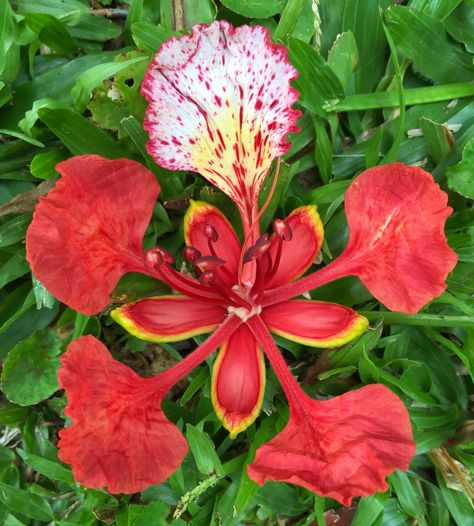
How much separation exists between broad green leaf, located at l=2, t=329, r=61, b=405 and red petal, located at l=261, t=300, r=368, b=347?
51 cm

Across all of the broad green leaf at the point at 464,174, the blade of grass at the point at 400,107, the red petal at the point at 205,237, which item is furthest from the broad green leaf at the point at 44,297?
the broad green leaf at the point at 464,174

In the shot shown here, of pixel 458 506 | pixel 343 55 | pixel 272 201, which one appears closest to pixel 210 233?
pixel 272 201

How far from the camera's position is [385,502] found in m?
1.46

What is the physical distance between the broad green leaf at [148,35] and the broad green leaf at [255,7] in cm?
16

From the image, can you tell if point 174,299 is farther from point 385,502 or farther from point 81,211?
point 385,502

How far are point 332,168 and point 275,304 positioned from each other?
367mm

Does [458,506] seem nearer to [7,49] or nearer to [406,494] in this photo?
[406,494]

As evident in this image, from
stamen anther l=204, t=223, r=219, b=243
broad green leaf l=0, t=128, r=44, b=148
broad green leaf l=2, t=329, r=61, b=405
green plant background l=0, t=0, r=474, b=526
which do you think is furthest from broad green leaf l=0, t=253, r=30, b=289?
stamen anther l=204, t=223, r=219, b=243

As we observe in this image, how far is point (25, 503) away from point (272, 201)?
2.97 ft

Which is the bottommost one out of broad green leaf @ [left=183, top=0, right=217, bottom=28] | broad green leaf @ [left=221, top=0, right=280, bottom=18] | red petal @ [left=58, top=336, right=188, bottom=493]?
red petal @ [left=58, top=336, right=188, bottom=493]

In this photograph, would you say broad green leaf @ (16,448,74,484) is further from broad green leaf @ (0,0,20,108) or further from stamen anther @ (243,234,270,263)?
broad green leaf @ (0,0,20,108)

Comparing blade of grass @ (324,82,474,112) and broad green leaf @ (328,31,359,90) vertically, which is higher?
broad green leaf @ (328,31,359,90)

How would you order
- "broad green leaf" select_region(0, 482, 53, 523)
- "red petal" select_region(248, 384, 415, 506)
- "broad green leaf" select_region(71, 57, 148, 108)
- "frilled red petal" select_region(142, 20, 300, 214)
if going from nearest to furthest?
"red petal" select_region(248, 384, 415, 506), "frilled red petal" select_region(142, 20, 300, 214), "broad green leaf" select_region(71, 57, 148, 108), "broad green leaf" select_region(0, 482, 53, 523)

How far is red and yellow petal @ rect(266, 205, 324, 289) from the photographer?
4.53ft
